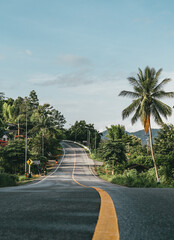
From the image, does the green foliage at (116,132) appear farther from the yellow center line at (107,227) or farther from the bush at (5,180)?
the yellow center line at (107,227)

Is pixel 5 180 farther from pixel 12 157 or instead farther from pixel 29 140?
pixel 29 140

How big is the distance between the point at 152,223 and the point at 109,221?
308mm

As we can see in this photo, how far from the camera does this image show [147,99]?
29.2 meters

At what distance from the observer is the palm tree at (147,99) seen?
2917 cm

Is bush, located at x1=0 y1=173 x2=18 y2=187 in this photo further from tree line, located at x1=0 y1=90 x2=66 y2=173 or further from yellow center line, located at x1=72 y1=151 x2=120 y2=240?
yellow center line, located at x1=72 y1=151 x2=120 y2=240

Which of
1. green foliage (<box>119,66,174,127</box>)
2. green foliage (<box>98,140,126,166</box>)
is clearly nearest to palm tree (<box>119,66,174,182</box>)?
green foliage (<box>119,66,174,127</box>)

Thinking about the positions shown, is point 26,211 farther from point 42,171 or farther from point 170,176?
point 42,171

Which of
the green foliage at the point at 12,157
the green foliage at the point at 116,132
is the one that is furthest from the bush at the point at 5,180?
the green foliage at the point at 116,132

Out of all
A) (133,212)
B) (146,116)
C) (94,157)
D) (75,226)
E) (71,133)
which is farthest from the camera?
(71,133)

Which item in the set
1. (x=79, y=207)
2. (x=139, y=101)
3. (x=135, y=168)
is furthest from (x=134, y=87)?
(x=79, y=207)

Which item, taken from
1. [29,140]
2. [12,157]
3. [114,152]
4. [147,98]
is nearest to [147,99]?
[147,98]

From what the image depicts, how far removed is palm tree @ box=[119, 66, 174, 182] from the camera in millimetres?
29172

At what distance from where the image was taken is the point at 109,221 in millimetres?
1867

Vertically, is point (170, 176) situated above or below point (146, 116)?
below
